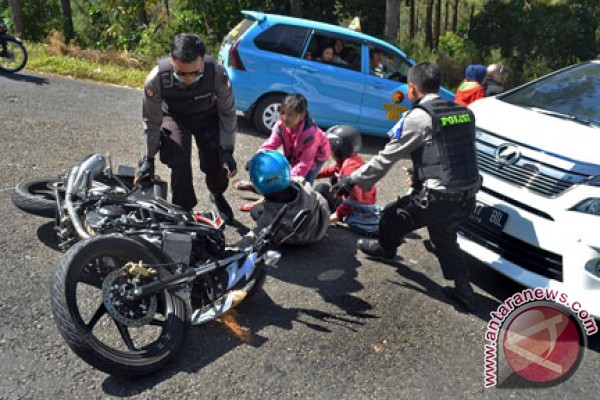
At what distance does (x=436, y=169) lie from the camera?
3902 millimetres

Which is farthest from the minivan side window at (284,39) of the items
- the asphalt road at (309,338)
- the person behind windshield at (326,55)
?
the asphalt road at (309,338)

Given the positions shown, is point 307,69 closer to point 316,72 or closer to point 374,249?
point 316,72

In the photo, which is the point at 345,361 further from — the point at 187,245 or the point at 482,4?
the point at 482,4

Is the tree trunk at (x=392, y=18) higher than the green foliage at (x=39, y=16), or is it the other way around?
the tree trunk at (x=392, y=18)

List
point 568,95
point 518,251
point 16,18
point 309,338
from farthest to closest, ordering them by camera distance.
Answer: point 16,18 < point 568,95 < point 518,251 < point 309,338

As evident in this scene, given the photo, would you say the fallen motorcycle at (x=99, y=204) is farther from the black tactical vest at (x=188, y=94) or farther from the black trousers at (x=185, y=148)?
the black tactical vest at (x=188, y=94)

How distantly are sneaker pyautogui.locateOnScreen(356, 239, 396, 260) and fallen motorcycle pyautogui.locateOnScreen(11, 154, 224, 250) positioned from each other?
1495 millimetres

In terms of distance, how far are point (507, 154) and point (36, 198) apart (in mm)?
3519

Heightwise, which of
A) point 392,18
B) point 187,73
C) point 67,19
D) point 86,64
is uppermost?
point 187,73

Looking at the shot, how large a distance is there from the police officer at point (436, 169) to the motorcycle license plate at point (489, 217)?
296mm

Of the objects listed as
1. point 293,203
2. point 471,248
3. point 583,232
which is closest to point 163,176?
point 293,203

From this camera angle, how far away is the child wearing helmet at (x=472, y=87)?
23.7 ft

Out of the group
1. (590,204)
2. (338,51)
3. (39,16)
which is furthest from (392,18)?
(39,16)

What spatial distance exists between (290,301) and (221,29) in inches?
509
